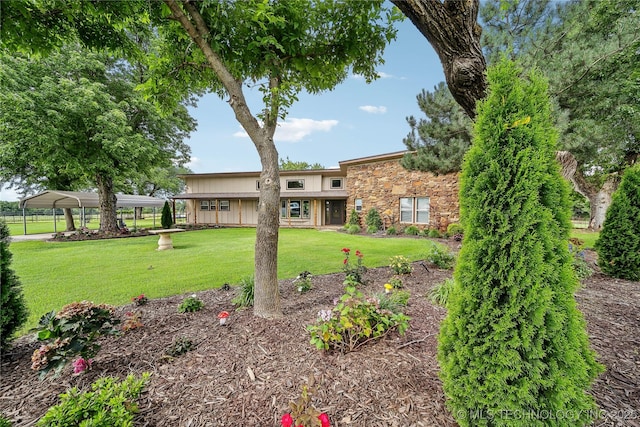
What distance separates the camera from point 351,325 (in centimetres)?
223

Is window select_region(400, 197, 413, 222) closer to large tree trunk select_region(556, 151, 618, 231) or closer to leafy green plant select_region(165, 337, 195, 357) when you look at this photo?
large tree trunk select_region(556, 151, 618, 231)

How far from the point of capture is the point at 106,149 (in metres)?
11.5

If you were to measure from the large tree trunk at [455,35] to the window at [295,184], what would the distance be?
1738 centimetres

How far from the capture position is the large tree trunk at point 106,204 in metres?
13.2

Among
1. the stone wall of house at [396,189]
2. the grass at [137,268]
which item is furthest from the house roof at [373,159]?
the grass at [137,268]

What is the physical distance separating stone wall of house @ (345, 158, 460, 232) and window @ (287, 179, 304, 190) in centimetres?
458

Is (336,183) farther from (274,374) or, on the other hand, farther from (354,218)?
(274,374)

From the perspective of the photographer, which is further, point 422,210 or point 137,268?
point 422,210

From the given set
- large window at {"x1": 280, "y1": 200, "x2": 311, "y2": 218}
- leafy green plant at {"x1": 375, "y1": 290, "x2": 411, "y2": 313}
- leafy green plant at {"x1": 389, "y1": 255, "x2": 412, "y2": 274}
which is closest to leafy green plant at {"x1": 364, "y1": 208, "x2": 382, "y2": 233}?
large window at {"x1": 280, "y1": 200, "x2": 311, "y2": 218}

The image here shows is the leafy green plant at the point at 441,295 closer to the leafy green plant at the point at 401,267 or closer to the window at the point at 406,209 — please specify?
the leafy green plant at the point at 401,267

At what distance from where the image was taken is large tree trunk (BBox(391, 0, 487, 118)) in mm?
2191

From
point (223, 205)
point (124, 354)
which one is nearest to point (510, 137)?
point (124, 354)

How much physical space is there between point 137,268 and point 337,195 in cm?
1293

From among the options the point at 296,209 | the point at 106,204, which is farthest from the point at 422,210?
the point at 106,204
